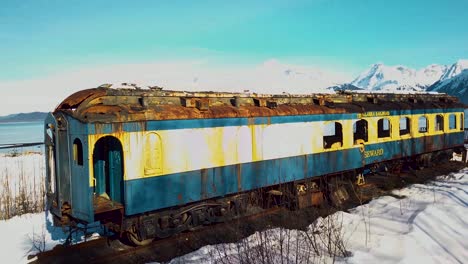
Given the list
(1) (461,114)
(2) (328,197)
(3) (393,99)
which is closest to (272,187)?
(2) (328,197)

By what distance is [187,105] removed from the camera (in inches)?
349

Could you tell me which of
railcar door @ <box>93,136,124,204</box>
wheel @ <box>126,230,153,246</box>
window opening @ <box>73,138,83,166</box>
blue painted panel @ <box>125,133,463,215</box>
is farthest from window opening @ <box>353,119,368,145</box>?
window opening @ <box>73,138,83,166</box>

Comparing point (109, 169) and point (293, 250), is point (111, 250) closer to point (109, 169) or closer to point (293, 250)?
point (109, 169)

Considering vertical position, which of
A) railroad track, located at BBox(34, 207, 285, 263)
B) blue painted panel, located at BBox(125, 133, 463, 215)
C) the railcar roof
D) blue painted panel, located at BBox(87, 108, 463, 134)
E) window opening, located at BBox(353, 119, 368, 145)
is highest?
the railcar roof

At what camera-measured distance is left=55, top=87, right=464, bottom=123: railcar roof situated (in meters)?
7.62

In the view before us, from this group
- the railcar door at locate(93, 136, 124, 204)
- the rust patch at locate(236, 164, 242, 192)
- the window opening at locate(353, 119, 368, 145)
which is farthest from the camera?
the window opening at locate(353, 119, 368, 145)

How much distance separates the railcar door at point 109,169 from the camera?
315 inches

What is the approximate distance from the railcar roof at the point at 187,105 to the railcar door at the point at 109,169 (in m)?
0.74

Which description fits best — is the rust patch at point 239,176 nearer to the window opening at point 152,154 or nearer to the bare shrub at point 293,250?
the bare shrub at point 293,250

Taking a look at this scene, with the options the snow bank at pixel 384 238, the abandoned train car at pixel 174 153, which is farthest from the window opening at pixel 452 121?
the abandoned train car at pixel 174 153

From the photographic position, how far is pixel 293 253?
22.0ft

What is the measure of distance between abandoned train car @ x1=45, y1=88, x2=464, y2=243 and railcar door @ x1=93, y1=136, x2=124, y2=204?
0.02 m

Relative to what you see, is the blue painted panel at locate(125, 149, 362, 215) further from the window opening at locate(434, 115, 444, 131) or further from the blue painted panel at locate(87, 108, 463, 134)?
the window opening at locate(434, 115, 444, 131)

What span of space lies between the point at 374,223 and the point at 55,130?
705cm
